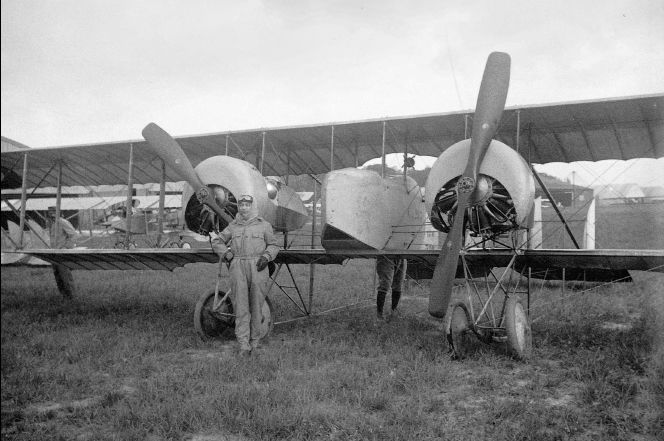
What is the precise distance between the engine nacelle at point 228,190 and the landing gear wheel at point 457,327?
125 inches

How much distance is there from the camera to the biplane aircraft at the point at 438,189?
5945 millimetres

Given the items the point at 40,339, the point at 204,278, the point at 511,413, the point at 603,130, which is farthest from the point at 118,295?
the point at 603,130

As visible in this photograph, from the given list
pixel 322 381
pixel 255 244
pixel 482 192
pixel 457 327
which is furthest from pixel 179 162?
pixel 457 327

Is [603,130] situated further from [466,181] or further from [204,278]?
[204,278]

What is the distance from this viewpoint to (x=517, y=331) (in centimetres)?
591

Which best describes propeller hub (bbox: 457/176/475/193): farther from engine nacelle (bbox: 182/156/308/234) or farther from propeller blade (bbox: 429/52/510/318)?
engine nacelle (bbox: 182/156/308/234)

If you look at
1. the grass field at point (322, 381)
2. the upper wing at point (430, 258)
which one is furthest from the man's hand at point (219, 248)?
the grass field at point (322, 381)

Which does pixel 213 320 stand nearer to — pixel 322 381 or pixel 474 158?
pixel 322 381

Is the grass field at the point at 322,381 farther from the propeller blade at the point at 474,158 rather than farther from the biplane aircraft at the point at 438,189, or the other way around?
the propeller blade at the point at 474,158

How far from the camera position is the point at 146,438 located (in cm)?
351

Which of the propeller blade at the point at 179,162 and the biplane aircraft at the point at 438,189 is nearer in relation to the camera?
the biplane aircraft at the point at 438,189

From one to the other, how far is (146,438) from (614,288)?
13.1 metres

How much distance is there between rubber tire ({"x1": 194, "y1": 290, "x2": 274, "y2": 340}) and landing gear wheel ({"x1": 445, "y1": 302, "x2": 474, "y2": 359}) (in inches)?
97.4

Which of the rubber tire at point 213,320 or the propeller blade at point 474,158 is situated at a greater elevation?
the propeller blade at point 474,158
